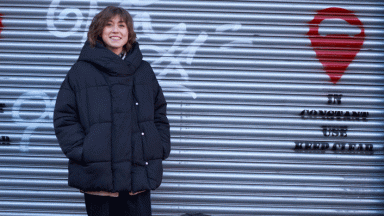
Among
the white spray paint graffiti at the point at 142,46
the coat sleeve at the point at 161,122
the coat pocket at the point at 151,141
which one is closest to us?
the coat pocket at the point at 151,141

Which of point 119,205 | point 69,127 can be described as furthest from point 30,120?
point 119,205

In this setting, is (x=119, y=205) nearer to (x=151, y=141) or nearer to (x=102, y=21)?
(x=151, y=141)

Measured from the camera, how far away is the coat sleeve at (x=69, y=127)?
2.11 meters

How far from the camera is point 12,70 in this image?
10.4 feet

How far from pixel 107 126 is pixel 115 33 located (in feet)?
2.50

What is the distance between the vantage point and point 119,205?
2332 millimetres

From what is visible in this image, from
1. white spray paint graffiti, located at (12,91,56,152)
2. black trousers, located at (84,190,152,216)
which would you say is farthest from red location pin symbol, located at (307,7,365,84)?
white spray paint graffiti, located at (12,91,56,152)

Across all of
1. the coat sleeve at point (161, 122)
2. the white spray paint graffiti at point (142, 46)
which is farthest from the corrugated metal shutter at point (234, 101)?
the coat sleeve at point (161, 122)

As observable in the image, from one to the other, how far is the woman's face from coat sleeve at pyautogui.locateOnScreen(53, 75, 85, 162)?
20.0 inches

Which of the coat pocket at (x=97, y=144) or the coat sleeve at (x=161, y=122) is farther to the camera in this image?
the coat sleeve at (x=161, y=122)

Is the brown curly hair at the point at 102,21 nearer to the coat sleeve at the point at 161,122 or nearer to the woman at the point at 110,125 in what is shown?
the woman at the point at 110,125

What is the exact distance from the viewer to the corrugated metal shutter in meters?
3.17

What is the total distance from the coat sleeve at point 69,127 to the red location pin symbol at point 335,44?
2581 mm

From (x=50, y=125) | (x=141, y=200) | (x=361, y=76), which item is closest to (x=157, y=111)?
(x=141, y=200)
